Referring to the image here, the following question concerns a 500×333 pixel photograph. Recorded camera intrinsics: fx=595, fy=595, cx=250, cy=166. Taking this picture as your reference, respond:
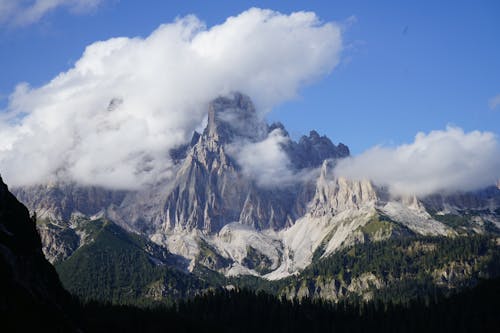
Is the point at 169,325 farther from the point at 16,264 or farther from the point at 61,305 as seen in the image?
the point at 16,264

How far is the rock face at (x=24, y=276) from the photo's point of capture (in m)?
90.4

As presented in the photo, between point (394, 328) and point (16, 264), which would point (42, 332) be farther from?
point (394, 328)

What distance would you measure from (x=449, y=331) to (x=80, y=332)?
394ft

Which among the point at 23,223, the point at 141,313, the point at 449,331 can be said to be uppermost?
the point at 23,223

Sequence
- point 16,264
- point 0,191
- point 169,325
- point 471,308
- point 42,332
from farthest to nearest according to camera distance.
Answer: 1. point 471,308
2. point 169,325
3. point 0,191
4. point 16,264
5. point 42,332

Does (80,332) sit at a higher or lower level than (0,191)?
lower

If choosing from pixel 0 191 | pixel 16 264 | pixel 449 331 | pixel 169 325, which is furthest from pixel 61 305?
pixel 449 331

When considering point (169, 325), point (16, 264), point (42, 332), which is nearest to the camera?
point (42, 332)

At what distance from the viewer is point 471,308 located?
189 m

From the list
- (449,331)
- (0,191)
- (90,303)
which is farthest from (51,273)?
(449,331)

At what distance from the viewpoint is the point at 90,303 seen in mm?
193375

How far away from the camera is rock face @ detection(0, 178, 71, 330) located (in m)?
90.4

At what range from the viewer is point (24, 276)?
320 ft

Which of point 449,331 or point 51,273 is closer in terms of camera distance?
point 51,273
